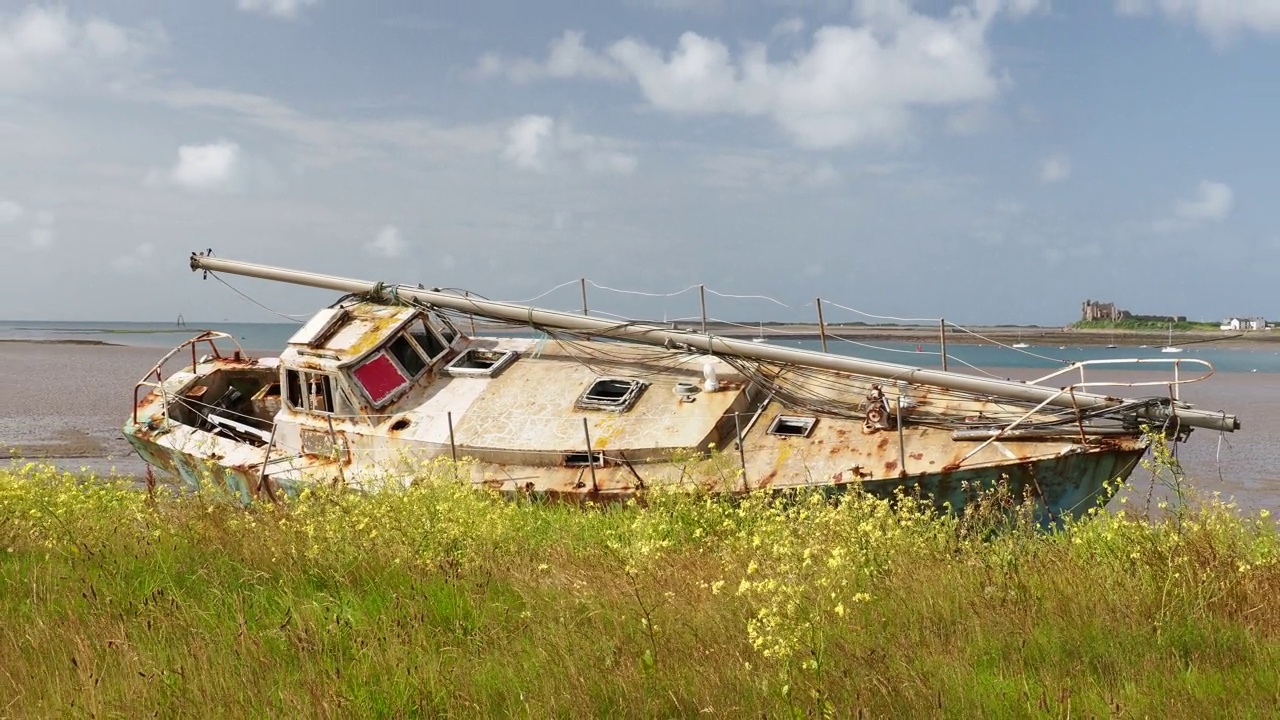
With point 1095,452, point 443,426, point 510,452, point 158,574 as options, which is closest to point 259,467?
point 443,426

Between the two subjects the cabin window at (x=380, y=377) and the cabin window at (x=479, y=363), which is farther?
the cabin window at (x=479, y=363)

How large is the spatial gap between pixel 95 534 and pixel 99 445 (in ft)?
75.9

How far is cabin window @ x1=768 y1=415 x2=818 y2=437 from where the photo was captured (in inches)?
528

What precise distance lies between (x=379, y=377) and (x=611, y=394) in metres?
4.05

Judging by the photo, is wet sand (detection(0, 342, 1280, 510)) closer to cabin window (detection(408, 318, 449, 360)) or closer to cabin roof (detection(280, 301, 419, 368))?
cabin roof (detection(280, 301, 419, 368))

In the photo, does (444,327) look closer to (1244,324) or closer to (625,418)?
(625,418)

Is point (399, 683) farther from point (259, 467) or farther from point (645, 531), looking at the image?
point (259, 467)

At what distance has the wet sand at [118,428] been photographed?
20033 mm

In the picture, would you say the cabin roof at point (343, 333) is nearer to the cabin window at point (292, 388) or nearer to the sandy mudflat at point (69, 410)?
the cabin window at point (292, 388)

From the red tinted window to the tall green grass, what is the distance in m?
7.76

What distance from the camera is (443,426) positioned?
14.9 meters

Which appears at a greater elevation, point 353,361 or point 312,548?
point 353,361

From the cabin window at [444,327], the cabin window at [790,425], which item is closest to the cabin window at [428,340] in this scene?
the cabin window at [444,327]

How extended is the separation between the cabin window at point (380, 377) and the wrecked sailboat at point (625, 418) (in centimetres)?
3
